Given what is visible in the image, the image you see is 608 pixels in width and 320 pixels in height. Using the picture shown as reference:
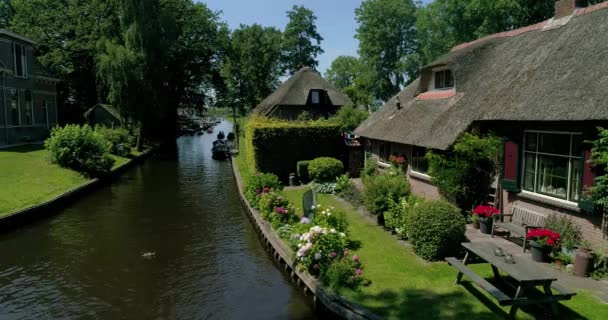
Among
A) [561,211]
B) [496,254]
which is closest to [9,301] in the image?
[496,254]

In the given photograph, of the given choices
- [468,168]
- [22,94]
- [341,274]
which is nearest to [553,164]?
[468,168]

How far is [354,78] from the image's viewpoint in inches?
2500

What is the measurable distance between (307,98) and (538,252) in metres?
29.7

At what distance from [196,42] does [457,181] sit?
50.7 metres

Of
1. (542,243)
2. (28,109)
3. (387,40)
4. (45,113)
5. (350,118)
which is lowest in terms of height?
(542,243)

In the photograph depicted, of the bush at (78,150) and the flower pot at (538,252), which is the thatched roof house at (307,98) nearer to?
the bush at (78,150)

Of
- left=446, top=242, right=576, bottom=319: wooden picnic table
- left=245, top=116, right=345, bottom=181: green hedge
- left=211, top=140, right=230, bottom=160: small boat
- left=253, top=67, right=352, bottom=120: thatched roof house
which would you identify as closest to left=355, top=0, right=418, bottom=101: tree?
left=253, top=67, right=352, bottom=120: thatched roof house

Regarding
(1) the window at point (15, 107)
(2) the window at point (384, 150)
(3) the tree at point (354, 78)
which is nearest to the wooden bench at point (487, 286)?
(2) the window at point (384, 150)

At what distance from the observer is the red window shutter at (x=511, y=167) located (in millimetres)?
13280

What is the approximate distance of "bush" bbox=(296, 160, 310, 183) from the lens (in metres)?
26.0

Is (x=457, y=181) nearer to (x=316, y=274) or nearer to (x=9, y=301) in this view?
(x=316, y=274)

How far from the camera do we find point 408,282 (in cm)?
1038

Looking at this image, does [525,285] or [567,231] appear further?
[567,231]

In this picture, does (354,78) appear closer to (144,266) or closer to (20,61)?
(20,61)
